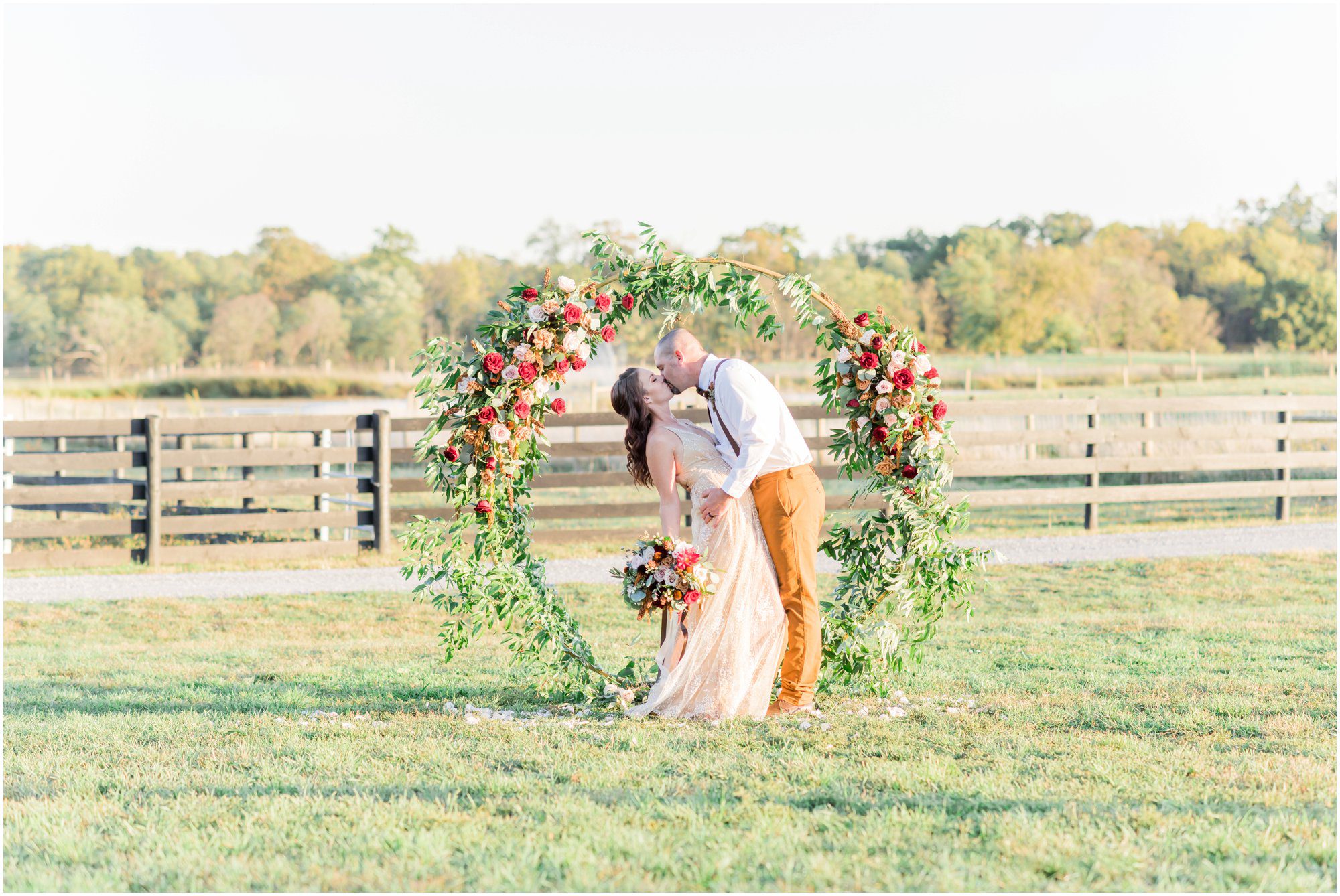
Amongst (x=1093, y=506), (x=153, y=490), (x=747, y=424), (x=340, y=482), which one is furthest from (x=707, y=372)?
(x=1093, y=506)

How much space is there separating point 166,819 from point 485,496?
8.34 feet

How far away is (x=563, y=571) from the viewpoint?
11.6 meters

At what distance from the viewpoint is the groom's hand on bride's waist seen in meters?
6.06

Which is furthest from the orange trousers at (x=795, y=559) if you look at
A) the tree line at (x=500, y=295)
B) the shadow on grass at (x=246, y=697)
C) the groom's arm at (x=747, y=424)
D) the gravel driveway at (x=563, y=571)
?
the tree line at (x=500, y=295)

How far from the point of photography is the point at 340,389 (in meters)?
49.7

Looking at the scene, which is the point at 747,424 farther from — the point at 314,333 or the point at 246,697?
the point at 314,333

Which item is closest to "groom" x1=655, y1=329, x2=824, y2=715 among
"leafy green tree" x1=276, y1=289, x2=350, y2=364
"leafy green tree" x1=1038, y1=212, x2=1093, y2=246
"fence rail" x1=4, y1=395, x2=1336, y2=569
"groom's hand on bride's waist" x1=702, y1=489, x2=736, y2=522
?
"groom's hand on bride's waist" x1=702, y1=489, x2=736, y2=522

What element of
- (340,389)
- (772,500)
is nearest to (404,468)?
(772,500)

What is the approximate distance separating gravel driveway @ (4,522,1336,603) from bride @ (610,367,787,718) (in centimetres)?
489

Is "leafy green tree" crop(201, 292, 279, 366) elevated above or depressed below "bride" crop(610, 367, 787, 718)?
above

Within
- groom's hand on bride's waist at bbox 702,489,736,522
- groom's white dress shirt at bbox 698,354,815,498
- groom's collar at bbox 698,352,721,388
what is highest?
groom's collar at bbox 698,352,721,388

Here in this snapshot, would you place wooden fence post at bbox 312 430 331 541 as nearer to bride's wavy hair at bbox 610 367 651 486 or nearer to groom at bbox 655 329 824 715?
bride's wavy hair at bbox 610 367 651 486

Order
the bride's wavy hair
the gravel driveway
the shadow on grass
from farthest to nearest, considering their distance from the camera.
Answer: the gravel driveway, the shadow on grass, the bride's wavy hair

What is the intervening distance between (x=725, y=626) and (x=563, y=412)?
4.60 feet
